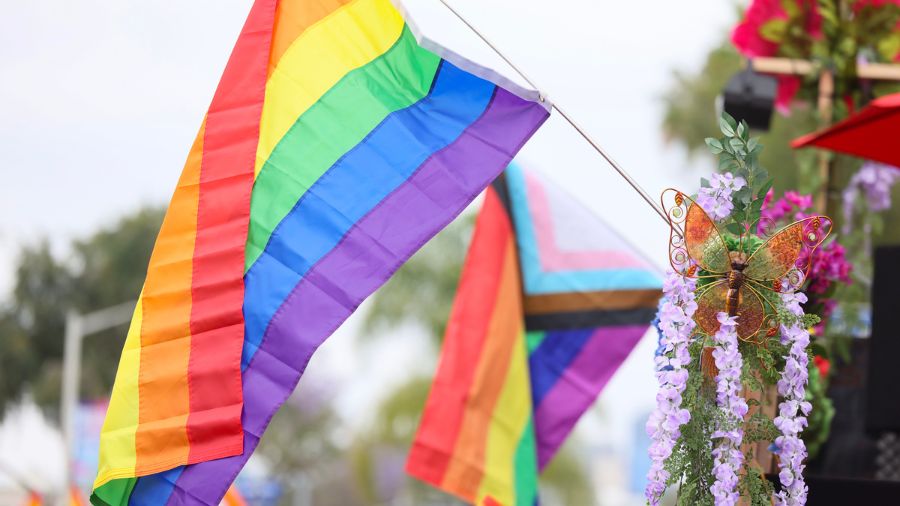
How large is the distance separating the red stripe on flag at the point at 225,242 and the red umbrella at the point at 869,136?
3.00m

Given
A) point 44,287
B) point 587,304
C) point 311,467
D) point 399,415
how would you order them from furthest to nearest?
point 311,467 → point 44,287 → point 399,415 → point 587,304

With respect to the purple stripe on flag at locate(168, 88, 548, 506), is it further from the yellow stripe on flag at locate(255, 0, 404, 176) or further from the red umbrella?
the red umbrella

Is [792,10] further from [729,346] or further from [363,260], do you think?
[729,346]

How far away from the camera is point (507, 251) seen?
811 centimetres

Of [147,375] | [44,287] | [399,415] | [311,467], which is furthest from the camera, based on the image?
[311,467]

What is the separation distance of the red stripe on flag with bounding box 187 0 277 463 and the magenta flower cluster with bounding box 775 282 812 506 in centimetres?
209

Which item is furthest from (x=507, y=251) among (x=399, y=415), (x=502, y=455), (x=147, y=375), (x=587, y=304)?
(x=399, y=415)

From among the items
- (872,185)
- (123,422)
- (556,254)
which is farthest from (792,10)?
(123,422)

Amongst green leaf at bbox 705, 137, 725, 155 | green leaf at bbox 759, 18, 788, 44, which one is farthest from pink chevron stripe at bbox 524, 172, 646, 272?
green leaf at bbox 705, 137, 725, 155

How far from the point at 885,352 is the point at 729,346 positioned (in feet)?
11.7

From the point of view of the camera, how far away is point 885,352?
7477 millimetres

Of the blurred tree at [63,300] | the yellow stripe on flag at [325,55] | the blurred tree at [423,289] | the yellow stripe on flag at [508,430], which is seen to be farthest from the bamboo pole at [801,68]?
the blurred tree at [63,300]

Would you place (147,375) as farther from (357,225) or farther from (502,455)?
(502,455)

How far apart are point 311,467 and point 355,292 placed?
5269cm
